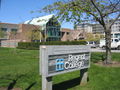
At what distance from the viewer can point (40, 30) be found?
44.9 meters

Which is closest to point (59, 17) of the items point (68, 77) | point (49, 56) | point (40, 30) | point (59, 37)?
point (68, 77)

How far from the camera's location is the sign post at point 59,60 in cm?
435

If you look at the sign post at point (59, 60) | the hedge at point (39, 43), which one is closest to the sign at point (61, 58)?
the sign post at point (59, 60)

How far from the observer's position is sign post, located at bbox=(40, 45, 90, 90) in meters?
4.35

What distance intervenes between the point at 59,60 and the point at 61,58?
10cm

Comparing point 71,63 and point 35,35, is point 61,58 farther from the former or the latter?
point 35,35

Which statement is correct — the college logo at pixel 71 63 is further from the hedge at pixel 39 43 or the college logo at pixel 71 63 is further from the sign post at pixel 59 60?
the hedge at pixel 39 43

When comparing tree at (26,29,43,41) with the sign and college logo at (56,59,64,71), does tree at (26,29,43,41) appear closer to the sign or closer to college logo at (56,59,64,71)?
the sign

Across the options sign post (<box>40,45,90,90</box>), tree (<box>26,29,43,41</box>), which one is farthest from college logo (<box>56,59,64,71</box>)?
tree (<box>26,29,43,41</box>)

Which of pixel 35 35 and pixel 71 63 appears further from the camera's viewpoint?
pixel 35 35

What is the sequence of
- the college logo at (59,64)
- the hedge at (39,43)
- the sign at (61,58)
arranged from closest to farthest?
the sign at (61,58)
the college logo at (59,64)
the hedge at (39,43)

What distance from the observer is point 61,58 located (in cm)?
479

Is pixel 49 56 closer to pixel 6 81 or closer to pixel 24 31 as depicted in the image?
pixel 6 81

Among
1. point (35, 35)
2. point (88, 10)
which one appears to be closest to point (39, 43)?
point (35, 35)
